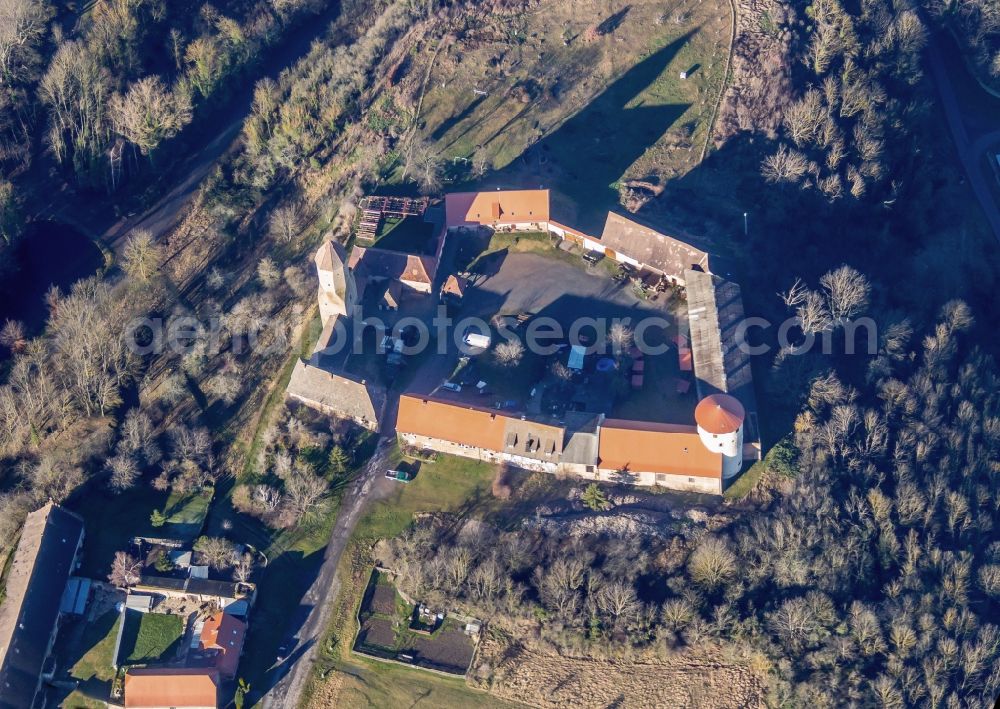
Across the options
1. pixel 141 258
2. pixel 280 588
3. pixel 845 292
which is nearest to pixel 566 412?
pixel 280 588

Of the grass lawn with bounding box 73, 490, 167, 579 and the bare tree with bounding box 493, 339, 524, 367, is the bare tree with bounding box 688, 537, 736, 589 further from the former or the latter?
the grass lawn with bounding box 73, 490, 167, 579

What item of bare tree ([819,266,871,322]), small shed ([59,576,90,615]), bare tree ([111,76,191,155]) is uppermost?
bare tree ([111,76,191,155])

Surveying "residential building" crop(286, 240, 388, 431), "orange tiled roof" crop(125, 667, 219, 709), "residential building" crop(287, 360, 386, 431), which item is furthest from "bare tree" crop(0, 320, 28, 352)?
"orange tiled roof" crop(125, 667, 219, 709)

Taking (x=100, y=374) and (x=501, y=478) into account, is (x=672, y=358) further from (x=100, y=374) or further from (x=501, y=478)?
(x=100, y=374)

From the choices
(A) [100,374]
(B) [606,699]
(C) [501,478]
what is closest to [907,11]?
(C) [501,478]

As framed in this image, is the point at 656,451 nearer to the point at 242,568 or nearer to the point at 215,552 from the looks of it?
the point at 242,568
